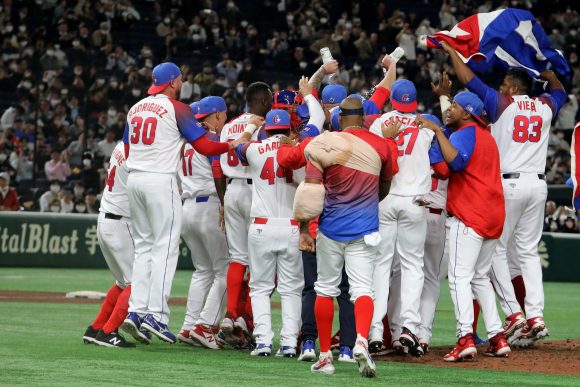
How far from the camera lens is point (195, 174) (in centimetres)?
1104

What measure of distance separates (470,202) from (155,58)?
1962 cm

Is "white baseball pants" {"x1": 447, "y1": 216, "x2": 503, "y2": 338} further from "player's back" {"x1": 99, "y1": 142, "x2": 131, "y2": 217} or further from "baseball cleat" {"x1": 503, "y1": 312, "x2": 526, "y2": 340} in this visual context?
"player's back" {"x1": 99, "y1": 142, "x2": 131, "y2": 217}

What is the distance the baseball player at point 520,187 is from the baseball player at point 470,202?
0.64m

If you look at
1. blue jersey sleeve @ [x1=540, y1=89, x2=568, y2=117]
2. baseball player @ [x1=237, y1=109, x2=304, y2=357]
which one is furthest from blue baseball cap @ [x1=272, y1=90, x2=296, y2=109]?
blue jersey sleeve @ [x1=540, y1=89, x2=568, y2=117]

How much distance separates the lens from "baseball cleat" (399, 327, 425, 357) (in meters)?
9.76

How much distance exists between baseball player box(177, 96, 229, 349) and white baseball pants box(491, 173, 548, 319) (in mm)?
2650

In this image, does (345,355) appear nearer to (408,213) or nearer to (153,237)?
(408,213)

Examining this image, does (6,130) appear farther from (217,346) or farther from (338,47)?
(217,346)

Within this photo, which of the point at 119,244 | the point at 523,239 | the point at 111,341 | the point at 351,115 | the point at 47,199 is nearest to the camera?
the point at 351,115

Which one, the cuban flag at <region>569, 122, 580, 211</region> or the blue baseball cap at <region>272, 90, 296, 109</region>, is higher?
the blue baseball cap at <region>272, 90, 296, 109</region>

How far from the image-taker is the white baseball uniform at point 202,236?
10.8 metres

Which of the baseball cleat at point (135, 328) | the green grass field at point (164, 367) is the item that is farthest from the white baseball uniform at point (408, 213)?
the baseball cleat at point (135, 328)

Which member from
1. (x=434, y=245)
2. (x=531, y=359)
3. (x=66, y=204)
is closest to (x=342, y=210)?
(x=434, y=245)

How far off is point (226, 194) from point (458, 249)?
2277 mm
